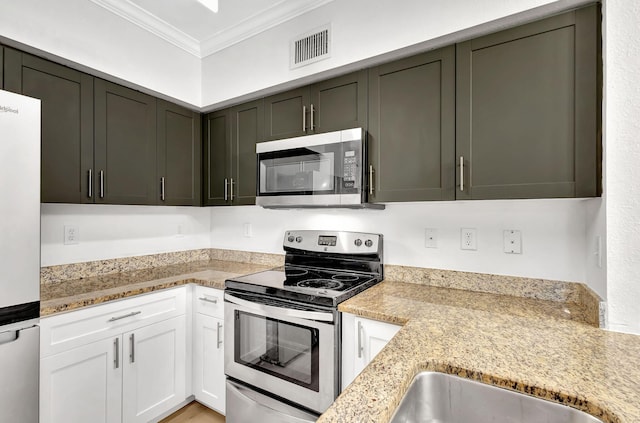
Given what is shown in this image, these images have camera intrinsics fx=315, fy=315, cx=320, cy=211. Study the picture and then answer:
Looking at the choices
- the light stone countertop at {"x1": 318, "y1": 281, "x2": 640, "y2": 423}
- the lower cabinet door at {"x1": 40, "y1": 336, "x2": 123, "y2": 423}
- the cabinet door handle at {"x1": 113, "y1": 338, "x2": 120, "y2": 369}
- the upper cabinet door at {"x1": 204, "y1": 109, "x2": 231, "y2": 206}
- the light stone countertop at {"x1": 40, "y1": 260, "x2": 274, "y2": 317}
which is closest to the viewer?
→ the light stone countertop at {"x1": 318, "y1": 281, "x2": 640, "y2": 423}

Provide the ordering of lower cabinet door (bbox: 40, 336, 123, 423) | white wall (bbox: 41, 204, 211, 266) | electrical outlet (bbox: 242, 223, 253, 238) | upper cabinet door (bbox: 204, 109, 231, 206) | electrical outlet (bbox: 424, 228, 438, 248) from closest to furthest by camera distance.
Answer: lower cabinet door (bbox: 40, 336, 123, 423), electrical outlet (bbox: 424, 228, 438, 248), white wall (bbox: 41, 204, 211, 266), upper cabinet door (bbox: 204, 109, 231, 206), electrical outlet (bbox: 242, 223, 253, 238)

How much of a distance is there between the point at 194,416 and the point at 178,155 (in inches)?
72.2

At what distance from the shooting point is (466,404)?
877 millimetres

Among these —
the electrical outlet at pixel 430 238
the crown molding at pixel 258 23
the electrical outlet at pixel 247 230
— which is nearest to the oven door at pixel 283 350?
the electrical outlet at pixel 430 238

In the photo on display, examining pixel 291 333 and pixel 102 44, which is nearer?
pixel 291 333

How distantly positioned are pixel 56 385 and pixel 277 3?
2469 mm

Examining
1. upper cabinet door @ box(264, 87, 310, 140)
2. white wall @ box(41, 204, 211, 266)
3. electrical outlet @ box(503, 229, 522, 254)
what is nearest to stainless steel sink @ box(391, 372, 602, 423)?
electrical outlet @ box(503, 229, 522, 254)

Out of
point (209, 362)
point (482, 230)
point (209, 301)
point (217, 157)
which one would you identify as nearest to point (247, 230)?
point (217, 157)

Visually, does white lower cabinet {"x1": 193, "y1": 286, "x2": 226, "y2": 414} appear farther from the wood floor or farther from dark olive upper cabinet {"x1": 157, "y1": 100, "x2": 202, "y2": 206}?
dark olive upper cabinet {"x1": 157, "y1": 100, "x2": 202, "y2": 206}

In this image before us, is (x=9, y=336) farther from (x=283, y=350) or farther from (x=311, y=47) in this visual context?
(x=311, y=47)

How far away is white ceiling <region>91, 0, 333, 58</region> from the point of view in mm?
2039

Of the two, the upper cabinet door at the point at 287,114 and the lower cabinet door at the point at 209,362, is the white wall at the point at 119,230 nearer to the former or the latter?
the lower cabinet door at the point at 209,362

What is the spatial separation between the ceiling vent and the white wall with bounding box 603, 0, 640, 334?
130 cm

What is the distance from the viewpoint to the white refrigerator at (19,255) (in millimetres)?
1232
